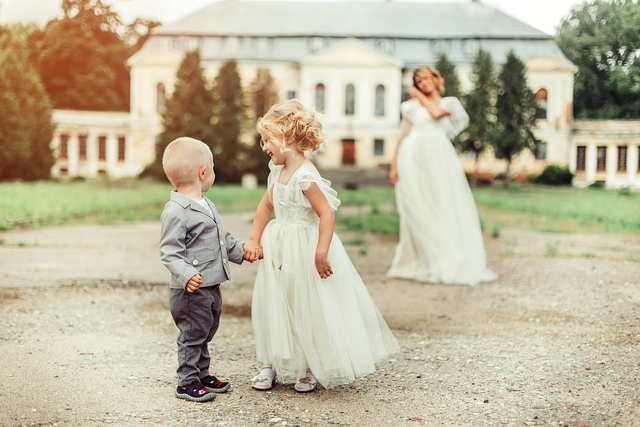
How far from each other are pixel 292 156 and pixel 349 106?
31571mm

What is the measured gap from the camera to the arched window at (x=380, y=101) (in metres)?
33.9

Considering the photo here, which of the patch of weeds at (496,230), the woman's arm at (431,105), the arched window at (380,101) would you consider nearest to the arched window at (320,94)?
the arched window at (380,101)

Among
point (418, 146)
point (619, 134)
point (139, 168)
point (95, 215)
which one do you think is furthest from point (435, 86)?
point (139, 168)

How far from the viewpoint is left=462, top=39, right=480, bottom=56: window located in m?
14.1

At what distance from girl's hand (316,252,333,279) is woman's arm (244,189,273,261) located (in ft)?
1.00

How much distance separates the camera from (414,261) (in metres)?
6.23

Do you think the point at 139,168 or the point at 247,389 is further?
the point at 139,168

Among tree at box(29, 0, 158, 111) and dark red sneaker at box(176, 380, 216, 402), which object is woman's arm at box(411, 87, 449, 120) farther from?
tree at box(29, 0, 158, 111)

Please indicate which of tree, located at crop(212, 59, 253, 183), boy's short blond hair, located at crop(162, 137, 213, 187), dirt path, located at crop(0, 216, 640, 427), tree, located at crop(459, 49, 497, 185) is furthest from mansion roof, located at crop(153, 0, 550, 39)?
boy's short blond hair, located at crop(162, 137, 213, 187)

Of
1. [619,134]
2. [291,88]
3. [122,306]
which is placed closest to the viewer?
[122,306]

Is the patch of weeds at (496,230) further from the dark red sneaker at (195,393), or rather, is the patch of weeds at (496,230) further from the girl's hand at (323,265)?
the dark red sneaker at (195,393)

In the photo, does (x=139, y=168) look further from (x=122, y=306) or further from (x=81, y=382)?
(x=81, y=382)

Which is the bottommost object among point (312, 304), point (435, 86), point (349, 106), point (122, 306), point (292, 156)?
point (122, 306)

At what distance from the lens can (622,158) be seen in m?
7.10
